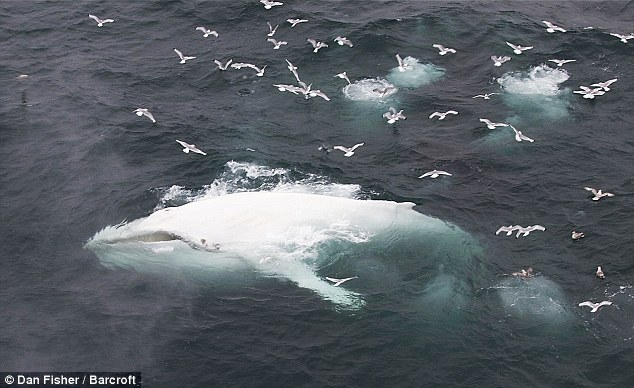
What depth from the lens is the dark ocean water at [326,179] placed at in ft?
220

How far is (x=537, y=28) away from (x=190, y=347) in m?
64.3

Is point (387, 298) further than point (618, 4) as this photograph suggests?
No

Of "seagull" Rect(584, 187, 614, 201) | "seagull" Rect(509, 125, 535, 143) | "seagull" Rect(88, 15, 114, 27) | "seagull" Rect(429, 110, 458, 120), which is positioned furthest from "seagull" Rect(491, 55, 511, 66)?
"seagull" Rect(88, 15, 114, 27)

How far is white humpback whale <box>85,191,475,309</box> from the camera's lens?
242 ft

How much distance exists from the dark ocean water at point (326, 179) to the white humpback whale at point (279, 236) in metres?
0.71

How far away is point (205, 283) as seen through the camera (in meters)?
72.8

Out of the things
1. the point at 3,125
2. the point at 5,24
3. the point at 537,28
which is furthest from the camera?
the point at 5,24

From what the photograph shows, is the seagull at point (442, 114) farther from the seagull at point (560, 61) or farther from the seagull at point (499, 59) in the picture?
the seagull at point (560, 61)

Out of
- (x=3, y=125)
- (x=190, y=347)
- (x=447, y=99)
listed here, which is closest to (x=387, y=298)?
(x=190, y=347)

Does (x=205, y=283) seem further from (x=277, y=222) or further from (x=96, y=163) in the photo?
(x=96, y=163)

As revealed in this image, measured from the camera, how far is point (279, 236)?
Result: 75.1 meters

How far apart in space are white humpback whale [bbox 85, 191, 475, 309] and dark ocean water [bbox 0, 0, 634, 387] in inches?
27.8

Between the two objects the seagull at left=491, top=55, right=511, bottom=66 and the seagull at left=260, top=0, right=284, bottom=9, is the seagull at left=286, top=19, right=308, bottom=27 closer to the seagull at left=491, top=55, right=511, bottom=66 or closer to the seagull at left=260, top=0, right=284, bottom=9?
the seagull at left=260, top=0, right=284, bottom=9

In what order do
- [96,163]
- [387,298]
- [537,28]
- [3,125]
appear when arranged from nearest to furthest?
[387,298] → [96,163] → [3,125] → [537,28]
